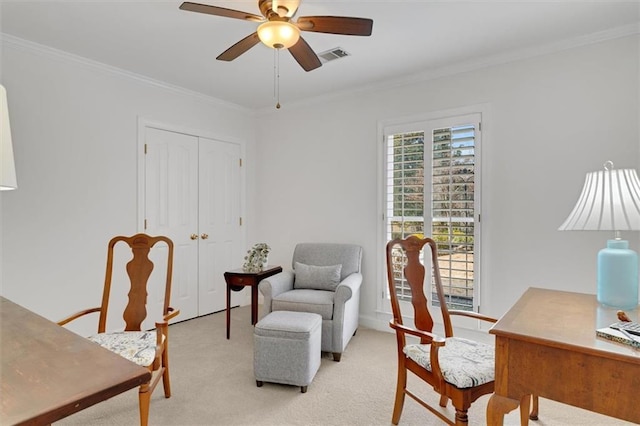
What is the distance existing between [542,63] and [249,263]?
3.13m

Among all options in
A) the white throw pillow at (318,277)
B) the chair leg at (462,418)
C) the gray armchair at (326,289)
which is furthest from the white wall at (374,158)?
the chair leg at (462,418)

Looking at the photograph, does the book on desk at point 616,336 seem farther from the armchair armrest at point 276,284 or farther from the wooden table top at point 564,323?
the armchair armrest at point 276,284

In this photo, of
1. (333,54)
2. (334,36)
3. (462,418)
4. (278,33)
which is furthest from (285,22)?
(462,418)

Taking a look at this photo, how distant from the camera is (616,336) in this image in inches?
47.1

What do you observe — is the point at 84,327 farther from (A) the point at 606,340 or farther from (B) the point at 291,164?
(A) the point at 606,340

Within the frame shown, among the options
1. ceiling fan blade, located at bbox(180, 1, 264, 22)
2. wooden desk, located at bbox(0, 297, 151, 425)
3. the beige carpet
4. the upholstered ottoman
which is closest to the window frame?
the beige carpet

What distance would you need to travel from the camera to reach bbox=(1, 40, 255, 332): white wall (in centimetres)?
277

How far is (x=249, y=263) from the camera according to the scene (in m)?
3.57

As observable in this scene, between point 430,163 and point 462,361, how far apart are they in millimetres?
2015

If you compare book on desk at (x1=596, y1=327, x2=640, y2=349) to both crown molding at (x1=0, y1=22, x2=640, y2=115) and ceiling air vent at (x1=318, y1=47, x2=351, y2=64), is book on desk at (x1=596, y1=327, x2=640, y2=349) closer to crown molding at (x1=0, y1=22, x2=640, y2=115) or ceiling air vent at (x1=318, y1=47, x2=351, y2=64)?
crown molding at (x1=0, y1=22, x2=640, y2=115)

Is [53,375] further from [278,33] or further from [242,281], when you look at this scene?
[242,281]

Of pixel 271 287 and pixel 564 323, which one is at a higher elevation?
pixel 564 323

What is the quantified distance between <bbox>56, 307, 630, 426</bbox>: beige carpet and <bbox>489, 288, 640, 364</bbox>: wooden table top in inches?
34.1

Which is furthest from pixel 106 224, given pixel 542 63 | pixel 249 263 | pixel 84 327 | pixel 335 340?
pixel 542 63
